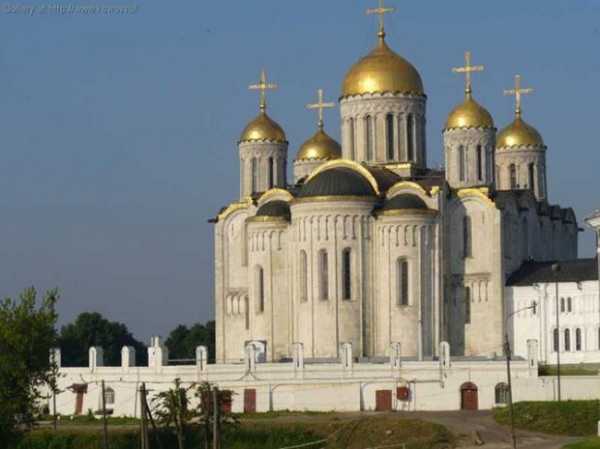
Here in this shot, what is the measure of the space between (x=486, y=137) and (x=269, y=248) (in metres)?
9.88

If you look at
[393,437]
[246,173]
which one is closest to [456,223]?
[246,173]

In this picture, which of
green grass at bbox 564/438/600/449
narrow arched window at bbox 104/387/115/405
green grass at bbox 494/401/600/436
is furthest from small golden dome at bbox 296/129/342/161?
green grass at bbox 564/438/600/449

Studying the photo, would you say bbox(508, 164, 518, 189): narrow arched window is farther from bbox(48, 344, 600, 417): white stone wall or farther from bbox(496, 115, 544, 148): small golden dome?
bbox(48, 344, 600, 417): white stone wall

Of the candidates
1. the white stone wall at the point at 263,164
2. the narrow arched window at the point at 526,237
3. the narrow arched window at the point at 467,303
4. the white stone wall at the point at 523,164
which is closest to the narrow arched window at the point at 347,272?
the narrow arched window at the point at 467,303

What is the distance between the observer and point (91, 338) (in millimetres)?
111000

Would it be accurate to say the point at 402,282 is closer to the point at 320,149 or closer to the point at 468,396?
the point at 468,396

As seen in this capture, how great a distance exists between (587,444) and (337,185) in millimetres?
26084

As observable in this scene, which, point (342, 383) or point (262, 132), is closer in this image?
point (342, 383)

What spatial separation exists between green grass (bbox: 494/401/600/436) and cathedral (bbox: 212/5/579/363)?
9509mm

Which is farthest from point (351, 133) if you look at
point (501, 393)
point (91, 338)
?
point (91, 338)

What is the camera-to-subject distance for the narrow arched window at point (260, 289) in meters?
83.9

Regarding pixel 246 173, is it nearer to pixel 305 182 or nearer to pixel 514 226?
pixel 305 182

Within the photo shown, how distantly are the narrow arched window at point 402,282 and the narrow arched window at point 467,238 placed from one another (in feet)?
10.8

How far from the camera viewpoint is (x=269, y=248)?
8350cm
